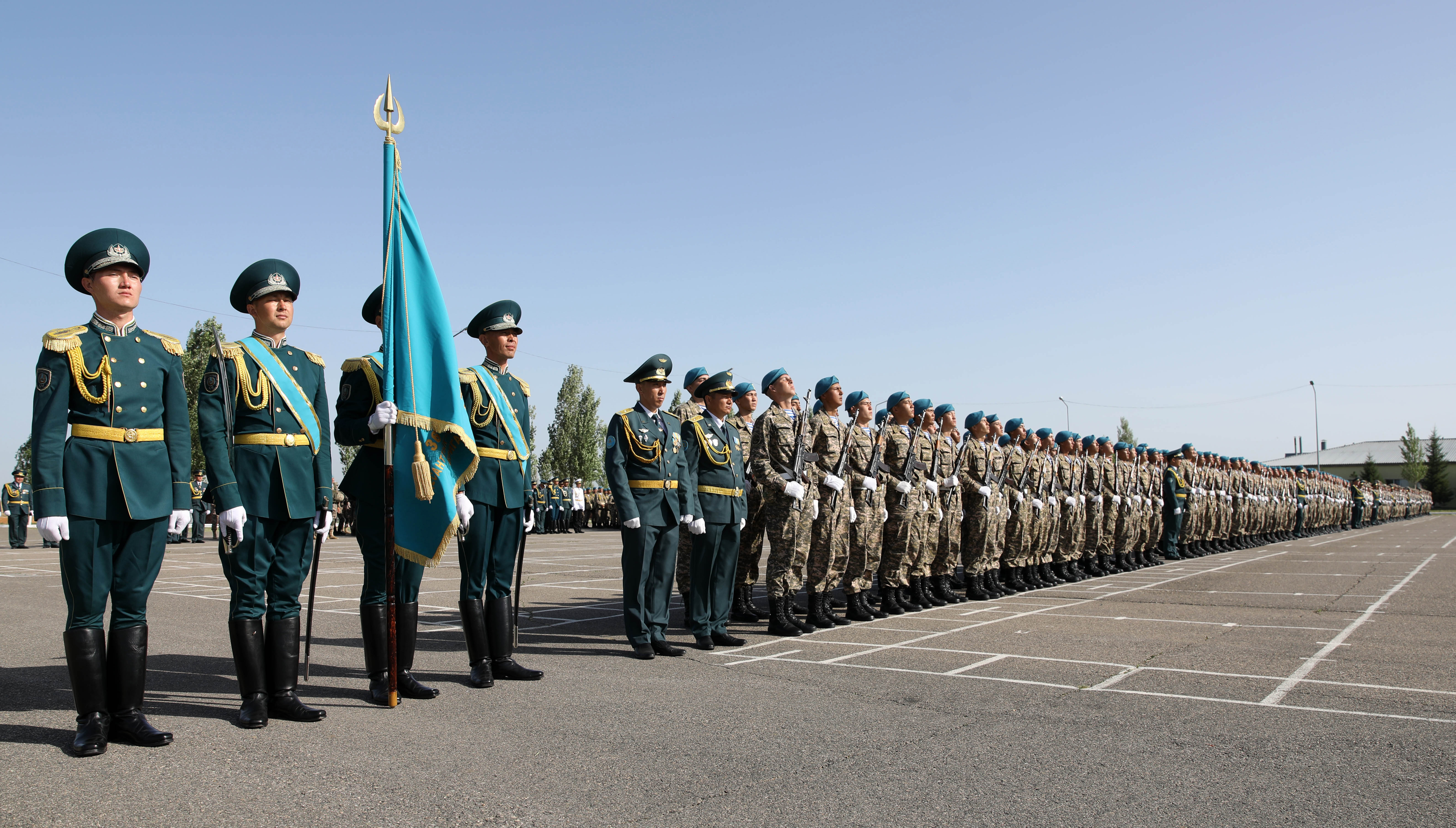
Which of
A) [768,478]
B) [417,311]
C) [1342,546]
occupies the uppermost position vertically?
[417,311]

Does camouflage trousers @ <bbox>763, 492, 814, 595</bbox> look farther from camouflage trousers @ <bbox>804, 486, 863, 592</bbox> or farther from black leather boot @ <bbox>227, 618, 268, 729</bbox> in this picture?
black leather boot @ <bbox>227, 618, 268, 729</bbox>

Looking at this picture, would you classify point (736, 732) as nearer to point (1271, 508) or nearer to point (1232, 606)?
point (1232, 606)

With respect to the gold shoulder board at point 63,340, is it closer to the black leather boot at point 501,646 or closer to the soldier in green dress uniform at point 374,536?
the soldier in green dress uniform at point 374,536

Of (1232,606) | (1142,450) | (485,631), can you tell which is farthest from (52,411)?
(1142,450)

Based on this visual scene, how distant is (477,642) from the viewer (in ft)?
18.7

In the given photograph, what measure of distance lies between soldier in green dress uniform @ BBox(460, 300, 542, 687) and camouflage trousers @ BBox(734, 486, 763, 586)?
336cm

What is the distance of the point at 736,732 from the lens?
445cm

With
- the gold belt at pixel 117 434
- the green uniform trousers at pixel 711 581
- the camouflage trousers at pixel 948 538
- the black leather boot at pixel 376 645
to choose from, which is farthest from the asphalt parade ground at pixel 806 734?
the camouflage trousers at pixel 948 538

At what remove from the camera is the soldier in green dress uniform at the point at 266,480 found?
461 centimetres

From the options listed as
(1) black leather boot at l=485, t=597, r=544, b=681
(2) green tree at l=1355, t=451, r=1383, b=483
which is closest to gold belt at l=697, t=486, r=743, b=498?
(1) black leather boot at l=485, t=597, r=544, b=681

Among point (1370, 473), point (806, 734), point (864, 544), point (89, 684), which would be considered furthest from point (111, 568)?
point (1370, 473)

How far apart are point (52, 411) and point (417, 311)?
181cm

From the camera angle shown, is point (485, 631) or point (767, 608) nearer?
point (485, 631)

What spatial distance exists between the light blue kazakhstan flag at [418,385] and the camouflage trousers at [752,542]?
4.11 meters
